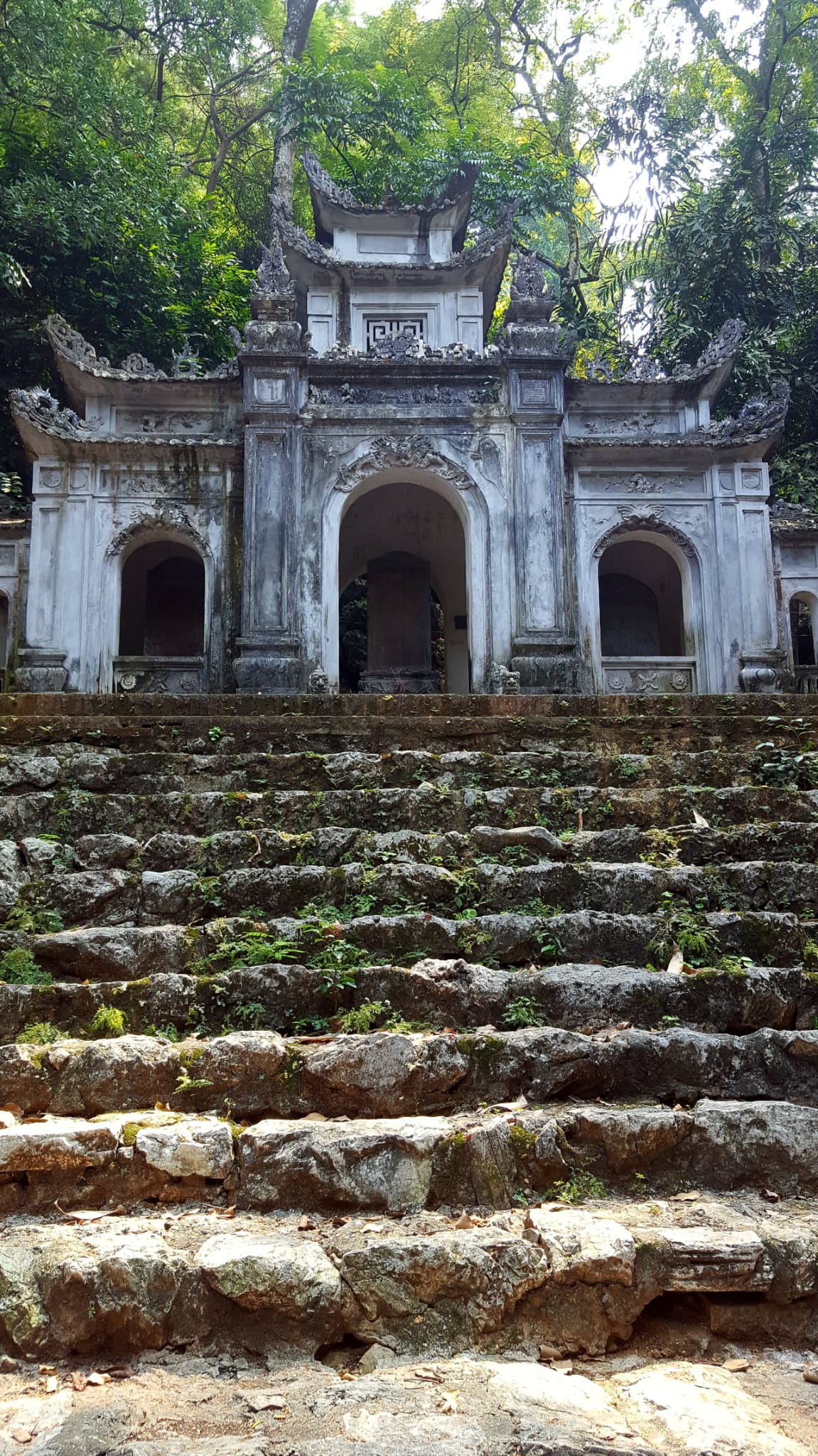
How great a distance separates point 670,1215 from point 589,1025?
93 centimetres

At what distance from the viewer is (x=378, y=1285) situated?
2.98 metres

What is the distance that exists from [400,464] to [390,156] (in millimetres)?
10138

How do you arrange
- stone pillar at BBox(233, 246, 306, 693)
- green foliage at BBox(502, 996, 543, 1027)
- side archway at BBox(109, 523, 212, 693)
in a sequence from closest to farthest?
green foliage at BBox(502, 996, 543, 1027), stone pillar at BBox(233, 246, 306, 693), side archway at BBox(109, 523, 212, 693)

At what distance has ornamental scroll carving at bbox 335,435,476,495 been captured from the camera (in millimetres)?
12156

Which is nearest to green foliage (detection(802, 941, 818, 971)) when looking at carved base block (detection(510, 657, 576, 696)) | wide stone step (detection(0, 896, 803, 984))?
wide stone step (detection(0, 896, 803, 984))

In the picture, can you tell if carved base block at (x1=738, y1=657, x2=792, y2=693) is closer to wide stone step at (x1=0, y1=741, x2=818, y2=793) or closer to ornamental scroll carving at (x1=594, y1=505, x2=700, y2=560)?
ornamental scroll carving at (x1=594, y1=505, x2=700, y2=560)

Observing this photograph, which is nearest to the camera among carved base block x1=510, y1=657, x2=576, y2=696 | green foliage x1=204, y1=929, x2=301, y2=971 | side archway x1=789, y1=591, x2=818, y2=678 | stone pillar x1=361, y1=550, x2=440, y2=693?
green foliage x1=204, y1=929, x2=301, y2=971

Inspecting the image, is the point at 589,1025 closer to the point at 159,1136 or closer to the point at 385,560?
the point at 159,1136

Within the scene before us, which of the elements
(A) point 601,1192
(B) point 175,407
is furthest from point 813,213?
(A) point 601,1192

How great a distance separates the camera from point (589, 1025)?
4.18 m

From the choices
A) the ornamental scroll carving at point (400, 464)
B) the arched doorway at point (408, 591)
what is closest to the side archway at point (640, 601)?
the arched doorway at point (408, 591)

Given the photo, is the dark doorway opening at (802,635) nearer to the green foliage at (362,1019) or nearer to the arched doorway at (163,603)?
the arched doorway at (163,603)

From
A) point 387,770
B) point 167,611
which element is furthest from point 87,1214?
point 167,611

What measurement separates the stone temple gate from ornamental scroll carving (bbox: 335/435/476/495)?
3 centimetres
